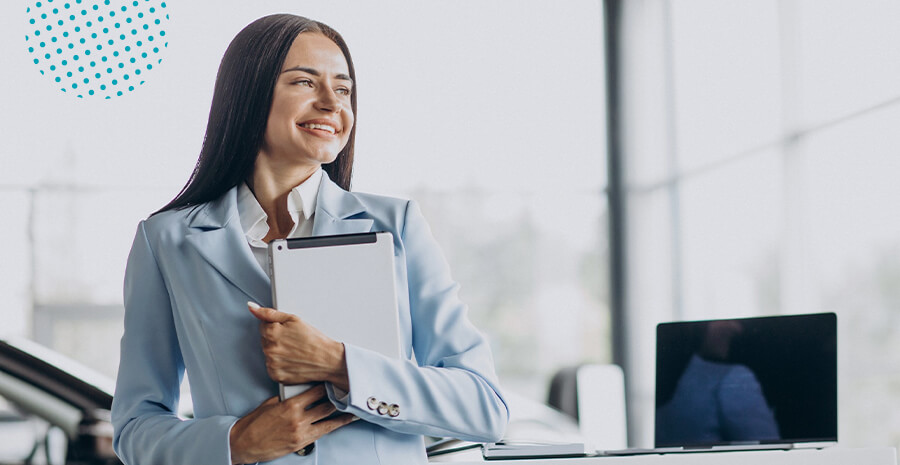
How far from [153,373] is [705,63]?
5583mm

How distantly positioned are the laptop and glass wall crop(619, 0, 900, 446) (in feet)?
9.19

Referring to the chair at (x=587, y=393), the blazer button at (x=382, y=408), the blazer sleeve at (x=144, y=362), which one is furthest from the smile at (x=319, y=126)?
the chair at (x=587, y=393)

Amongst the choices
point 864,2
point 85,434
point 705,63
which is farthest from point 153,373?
point 705,63

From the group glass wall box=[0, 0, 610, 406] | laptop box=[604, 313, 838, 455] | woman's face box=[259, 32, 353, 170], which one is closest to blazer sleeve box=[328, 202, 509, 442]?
woman's face box=[259, 32, 353, 170]

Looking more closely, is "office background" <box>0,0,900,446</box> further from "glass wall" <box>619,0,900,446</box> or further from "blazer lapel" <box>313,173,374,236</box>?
"blazer lapel" <box>313,173,374,236</box>

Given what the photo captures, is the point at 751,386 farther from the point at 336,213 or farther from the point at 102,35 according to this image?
the point at 102,35

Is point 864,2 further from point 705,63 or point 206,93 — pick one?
point 206,93

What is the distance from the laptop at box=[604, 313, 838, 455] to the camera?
1.83 metres

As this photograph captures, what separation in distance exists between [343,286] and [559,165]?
6354mm

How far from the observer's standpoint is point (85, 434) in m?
2.17

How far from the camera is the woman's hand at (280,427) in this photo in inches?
Answer: 45.4

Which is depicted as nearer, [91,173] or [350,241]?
[350,241]

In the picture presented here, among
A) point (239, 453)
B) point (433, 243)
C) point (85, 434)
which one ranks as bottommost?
point (85, 434)

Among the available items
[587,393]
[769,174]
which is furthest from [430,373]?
[587,393]
